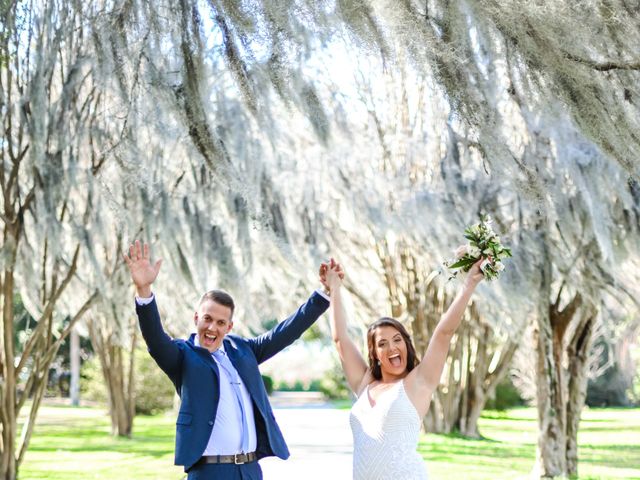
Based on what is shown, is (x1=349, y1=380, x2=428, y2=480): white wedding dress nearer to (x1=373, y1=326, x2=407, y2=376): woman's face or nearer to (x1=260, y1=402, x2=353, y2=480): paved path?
(x1=373, y1=326, x2=407, y2=376): woman's face

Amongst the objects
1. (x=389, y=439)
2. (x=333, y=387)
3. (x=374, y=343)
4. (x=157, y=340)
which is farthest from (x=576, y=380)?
(x=333, y=387)

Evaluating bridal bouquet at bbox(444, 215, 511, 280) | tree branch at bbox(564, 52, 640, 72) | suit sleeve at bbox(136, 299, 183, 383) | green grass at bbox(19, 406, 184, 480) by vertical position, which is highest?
tree branch at bbox(564, 52, 640, 72)

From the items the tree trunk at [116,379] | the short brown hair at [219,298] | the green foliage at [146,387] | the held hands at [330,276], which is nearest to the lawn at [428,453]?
the tree trunk at [116,379]

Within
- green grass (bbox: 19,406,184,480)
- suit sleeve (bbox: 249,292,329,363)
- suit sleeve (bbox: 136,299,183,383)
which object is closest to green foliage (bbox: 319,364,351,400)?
green grass (bbox: 19,406,184,480)

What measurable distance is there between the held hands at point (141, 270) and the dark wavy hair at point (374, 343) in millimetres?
869

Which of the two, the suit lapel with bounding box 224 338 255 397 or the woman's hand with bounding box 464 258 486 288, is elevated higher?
the woman's hand with bounding box 464 258 486 288

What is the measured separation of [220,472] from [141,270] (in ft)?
2.67

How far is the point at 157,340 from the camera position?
3746 mm

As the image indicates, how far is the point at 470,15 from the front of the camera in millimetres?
5508

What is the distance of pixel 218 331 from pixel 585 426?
72.0 feet

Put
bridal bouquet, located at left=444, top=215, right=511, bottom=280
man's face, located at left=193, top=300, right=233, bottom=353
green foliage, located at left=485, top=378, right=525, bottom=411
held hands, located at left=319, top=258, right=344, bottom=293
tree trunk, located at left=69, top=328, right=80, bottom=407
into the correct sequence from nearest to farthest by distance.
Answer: man's face, located at left=193, top=300, right=233, bottom=353 < bridal bouquet, located at left=444, top=215, right=511, bottom=280 < held hands, located at left=319, top=258, right=344, bottom=293 < green foliage, located at left=485, top=378, right=525, bottom=411 < tree trunk, located at left=69, top=328, right=80, bottom=407

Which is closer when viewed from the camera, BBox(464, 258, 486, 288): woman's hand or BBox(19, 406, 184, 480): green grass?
BBox(464, 258, 486, 288): woman's hand

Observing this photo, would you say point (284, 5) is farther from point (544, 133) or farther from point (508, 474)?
point (508, 474)

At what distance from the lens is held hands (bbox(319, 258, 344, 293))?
13.9 ft
